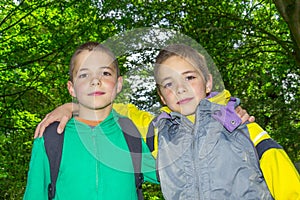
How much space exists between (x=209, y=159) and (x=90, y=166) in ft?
2.24

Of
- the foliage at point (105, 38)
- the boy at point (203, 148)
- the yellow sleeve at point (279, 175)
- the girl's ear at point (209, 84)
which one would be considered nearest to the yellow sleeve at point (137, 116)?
the boy at point (203, 148)

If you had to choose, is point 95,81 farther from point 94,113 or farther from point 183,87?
point 183,87

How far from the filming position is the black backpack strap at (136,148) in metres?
2.91

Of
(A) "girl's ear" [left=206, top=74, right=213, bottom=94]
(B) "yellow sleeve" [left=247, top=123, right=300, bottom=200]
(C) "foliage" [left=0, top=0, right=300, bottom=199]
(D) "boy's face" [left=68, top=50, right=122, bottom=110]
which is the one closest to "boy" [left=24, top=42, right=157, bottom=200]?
(D) "boy's face" [left=68, top=50, right=122, bottom=110]

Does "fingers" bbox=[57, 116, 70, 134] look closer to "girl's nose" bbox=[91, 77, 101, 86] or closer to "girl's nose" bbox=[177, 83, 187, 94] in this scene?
"girl's nose" bbox=[91, 77, 101, 86]

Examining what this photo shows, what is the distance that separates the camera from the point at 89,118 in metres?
3.06

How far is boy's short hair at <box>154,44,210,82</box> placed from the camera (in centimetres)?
301

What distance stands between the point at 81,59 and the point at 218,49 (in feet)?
25.0

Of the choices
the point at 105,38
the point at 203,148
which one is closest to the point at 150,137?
the point at 203,148

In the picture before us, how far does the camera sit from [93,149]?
290 centimetres

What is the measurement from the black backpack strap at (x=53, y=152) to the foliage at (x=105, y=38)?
6.59 m

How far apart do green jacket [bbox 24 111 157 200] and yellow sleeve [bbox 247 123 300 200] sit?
0.71 m

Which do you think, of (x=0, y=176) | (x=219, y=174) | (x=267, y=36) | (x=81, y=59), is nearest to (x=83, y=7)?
(x=0, y=176)

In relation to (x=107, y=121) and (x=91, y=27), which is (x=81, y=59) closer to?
(x=107, y=121)
